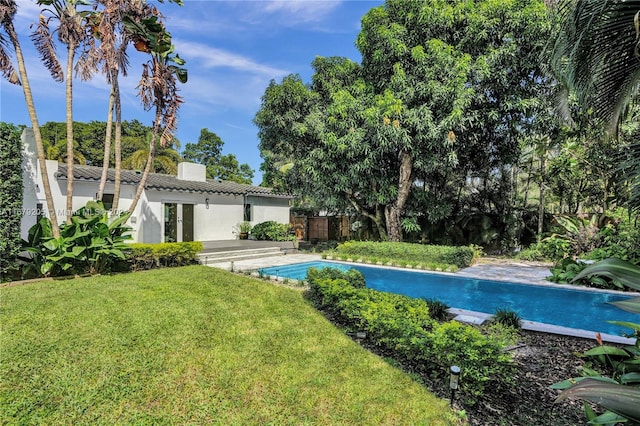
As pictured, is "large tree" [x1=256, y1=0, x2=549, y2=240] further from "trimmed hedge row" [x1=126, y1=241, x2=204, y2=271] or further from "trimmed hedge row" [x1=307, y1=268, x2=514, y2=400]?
"trimmed hedge row" [x1=307, y1=268, x2=514, y2=400]

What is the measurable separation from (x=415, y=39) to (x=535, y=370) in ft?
49.8

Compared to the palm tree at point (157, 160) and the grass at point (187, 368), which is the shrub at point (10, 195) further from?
the palm tree at point (157, 160)

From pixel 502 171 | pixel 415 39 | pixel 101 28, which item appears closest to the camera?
pixel 101 28

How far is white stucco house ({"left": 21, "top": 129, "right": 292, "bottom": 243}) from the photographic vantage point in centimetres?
1102

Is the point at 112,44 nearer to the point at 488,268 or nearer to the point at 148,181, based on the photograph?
the point at 148,181

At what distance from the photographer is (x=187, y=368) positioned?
4.47 meters

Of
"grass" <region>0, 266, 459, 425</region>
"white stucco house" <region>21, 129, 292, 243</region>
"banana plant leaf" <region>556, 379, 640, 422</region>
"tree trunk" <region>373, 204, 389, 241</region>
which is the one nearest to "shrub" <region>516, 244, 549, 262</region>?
"tree trunk" <region>373, 204, 389, 241</region>

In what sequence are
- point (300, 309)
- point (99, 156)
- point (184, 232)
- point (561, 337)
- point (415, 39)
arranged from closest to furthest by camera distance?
1. point (561, 337)
2. point (300, 309)
3. point (415, 39)
4. point (184, 232)
5. point (99, 156)

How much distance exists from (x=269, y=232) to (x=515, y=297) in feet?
45.5

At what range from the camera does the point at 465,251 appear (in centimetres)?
1432

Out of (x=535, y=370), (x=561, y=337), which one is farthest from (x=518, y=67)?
(x=535, y=370)

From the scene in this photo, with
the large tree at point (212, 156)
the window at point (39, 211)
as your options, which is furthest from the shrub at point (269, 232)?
the large tree at point (212, 156)

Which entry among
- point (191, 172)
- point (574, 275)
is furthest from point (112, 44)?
point (574, 275)

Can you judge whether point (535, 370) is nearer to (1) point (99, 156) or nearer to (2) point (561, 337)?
(2) point (561, 337)
